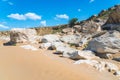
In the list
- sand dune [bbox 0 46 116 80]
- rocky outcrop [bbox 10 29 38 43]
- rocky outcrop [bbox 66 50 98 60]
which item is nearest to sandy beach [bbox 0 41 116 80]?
sand dune [bbox 0 46 116 80]

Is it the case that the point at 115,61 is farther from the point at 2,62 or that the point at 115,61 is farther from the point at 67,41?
the point at 67,41

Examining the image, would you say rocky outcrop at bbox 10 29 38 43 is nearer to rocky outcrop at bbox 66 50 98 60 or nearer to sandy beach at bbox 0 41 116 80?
rocky outcrop at bbox 66 50 98 60

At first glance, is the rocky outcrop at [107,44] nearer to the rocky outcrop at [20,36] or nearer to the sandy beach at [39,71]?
the sandy beach at [39,71]

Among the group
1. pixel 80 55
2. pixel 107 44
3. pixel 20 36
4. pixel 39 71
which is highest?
pixel 20 36

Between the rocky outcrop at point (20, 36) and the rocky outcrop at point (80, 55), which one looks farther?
the rocky outcrop at point (20, 36)

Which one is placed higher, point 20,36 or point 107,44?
point 20,36

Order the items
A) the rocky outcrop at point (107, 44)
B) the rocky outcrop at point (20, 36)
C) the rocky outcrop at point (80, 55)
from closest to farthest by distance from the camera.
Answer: the rocky outcrop at point (80, 55) → the rocky outcrop at point (107, 44) → the rocky outcrop at point (20, 36)

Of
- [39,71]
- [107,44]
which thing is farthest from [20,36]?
[39,71]

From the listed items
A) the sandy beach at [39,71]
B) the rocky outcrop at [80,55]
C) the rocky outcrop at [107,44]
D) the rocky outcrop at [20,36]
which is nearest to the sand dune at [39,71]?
the sandy beach at [39,71]

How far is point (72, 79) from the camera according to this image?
7.39 meters

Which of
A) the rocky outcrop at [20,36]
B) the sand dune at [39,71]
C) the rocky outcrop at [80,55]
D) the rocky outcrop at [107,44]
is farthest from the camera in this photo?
the rocky outcrop at [20,36]

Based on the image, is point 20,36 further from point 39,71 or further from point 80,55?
point 39,71

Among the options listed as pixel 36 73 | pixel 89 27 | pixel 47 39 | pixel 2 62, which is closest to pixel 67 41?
pixel 47 39

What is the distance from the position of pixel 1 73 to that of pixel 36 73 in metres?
1.29
